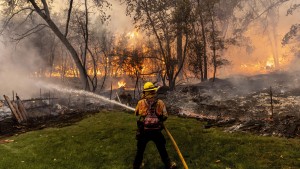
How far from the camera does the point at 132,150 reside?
909 centimetres

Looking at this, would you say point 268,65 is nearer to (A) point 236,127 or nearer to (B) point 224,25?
(B) point 224,25

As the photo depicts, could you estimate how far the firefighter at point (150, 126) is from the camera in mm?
7301

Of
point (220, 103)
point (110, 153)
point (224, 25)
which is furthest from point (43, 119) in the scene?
point (224, 25)

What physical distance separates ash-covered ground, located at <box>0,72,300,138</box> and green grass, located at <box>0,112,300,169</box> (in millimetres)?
1532

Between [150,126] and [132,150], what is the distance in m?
2.15

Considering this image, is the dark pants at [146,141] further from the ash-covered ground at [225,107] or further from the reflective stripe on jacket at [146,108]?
the ash-covered ground at [225,107]

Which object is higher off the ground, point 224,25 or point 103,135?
point 224,25

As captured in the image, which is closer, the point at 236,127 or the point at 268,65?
the point at 236,127

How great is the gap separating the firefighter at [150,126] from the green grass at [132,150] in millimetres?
700

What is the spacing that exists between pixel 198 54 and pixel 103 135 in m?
16.0

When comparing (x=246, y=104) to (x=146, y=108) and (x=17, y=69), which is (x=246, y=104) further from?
(x=17, y=69)

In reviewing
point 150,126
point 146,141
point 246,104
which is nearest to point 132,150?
point 146,141

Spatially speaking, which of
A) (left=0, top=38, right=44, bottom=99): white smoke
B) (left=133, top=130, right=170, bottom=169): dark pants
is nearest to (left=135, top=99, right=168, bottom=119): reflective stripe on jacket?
(left=133, top=130, right=170, bottom=169): dark pants

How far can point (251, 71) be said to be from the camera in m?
48.8
